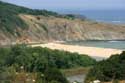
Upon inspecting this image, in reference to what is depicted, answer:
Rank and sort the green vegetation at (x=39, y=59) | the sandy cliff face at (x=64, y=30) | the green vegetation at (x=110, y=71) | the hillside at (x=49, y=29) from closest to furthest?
the green vegetation at (x=110, y=71) < the green vegetation at (x=39, y=59) < the hillside at (x=49, y=29) < the sandy cliff face at (x=64, y=30)

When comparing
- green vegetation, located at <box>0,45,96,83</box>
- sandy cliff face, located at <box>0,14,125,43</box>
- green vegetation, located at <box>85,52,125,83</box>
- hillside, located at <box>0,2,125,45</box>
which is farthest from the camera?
sandy cliff face, located at <box>0,14,125,43</box>

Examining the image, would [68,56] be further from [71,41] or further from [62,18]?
[62,18]

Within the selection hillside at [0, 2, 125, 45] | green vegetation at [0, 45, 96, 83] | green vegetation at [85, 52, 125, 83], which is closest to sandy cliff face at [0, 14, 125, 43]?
hillside at [0, 2, 125, 45]

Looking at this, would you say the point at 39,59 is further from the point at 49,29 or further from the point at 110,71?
the point at 49,29

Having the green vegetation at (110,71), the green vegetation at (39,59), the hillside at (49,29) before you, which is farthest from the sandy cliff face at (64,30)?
the green vegetation at (110,71)

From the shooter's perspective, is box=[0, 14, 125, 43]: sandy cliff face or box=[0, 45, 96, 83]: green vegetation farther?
box=[0, 14, 125, 43]: sandy cliff face

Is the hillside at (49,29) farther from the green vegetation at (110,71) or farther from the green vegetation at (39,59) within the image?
the green vegetation at (110,71)

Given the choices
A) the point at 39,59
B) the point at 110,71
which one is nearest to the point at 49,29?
the point at 39,59

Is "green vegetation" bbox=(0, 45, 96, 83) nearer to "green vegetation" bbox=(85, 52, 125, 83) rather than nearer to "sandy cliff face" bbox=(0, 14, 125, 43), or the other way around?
"green vegetation" bbox=(85, 52, 125, 83)
